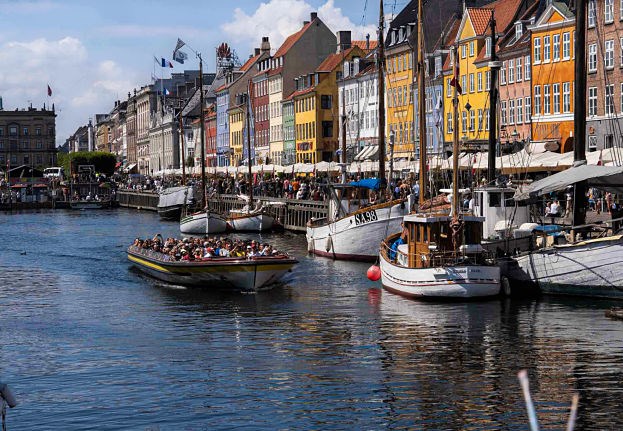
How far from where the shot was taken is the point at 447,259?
42.6 metres

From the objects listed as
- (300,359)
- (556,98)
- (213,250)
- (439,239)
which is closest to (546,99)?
(556,98)

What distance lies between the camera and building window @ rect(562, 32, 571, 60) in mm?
81250

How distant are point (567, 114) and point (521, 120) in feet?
30.9

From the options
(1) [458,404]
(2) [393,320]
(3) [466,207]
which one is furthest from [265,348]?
(3) [466,207]

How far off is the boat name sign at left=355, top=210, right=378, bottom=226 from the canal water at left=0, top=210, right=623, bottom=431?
7888 millimetres

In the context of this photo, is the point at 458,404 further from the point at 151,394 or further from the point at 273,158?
the point at 273,158

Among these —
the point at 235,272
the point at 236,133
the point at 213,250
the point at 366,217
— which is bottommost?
the point at 235,272

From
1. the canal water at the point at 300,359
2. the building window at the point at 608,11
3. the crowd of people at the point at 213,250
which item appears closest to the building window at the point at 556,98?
the building window at the point at 608,11

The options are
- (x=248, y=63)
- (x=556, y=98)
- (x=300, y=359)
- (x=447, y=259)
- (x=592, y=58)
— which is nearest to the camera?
(x=300, y=359)

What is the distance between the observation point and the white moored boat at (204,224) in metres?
85.6

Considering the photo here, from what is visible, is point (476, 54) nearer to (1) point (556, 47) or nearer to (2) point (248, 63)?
(1) point (556, 47)

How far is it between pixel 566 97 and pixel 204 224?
25596mm

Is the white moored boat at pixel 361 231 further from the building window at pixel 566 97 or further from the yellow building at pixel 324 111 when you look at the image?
the yellow building at pixel 324 111

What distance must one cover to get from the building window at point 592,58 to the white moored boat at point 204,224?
89.3 ft
